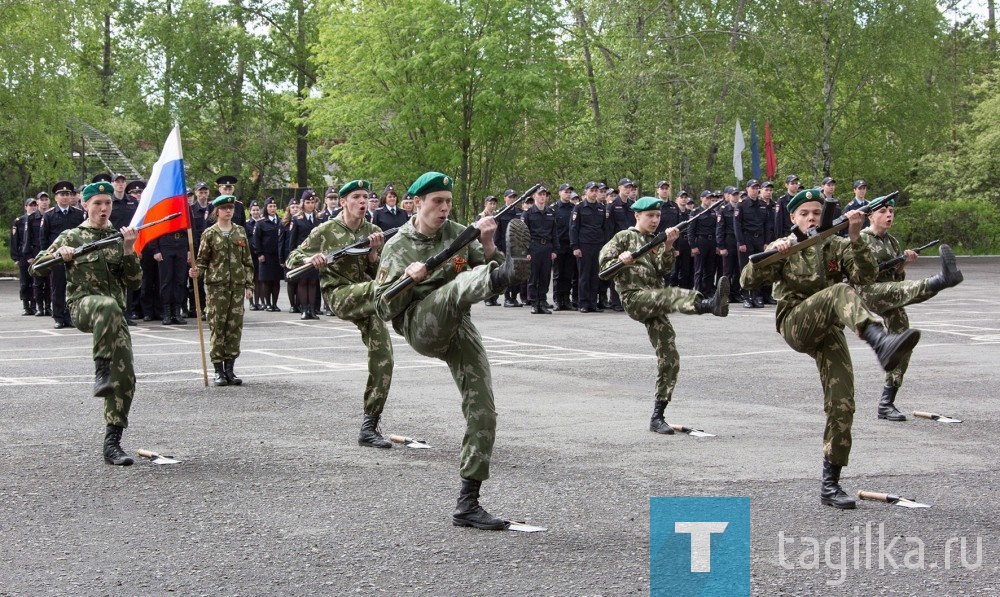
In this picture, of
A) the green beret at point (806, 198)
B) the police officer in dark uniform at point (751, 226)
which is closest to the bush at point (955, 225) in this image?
the police officer in dark uniform at point (751, 226)

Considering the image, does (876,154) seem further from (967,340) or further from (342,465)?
(342,465)

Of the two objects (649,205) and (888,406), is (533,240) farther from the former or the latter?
(888,406)

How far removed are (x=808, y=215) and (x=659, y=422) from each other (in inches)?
102

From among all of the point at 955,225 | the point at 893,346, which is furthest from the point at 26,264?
the point at 955,225

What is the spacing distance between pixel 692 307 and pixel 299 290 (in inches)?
548

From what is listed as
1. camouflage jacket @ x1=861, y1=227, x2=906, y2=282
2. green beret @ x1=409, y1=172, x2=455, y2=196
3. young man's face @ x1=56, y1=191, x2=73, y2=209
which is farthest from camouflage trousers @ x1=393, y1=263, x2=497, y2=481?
young man's face @ x1=56, y1=191, x2=73, y2=209

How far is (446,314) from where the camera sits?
21.6ft

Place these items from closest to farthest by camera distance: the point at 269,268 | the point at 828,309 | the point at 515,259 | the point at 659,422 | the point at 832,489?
the point at 515,259, the point at 828,309, the point at 832,489, the point at 659,422, the point at 269,268

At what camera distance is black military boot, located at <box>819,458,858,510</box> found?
23.4ft

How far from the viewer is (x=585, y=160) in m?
37.7

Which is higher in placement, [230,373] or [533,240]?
[533,240]

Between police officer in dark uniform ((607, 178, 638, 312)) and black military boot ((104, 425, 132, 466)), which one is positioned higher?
police officer in dark uniform ((607, 178, 638, 312))

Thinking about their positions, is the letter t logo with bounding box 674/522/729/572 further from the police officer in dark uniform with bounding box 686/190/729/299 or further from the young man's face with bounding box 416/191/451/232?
the police officer in dark uniform with bounding box 686/190/729/299

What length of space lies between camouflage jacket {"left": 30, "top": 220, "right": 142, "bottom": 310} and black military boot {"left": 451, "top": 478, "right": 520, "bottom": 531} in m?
3.56
